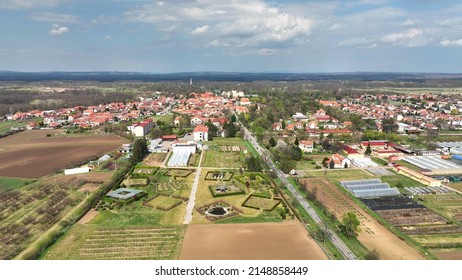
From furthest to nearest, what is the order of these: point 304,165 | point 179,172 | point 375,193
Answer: point 304,165 → point 179,172 → point 375,193

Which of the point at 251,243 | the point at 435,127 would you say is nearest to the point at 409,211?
the point at 251,243

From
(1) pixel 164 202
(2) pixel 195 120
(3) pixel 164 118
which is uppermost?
(2) pixel 195 120

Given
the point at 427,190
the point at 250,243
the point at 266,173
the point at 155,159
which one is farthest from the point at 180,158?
the point at 427,190

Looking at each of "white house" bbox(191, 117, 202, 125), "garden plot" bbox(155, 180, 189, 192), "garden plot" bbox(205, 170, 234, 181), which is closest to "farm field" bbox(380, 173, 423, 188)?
"garden plot" bbox(205, 170, 234, 181)

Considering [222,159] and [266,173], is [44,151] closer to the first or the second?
[222,159]

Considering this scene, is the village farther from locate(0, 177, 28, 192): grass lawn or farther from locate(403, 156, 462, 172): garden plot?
locate(0, 177, 28, 192): grass lawn

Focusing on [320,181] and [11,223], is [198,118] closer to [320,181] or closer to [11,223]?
[320,181]
